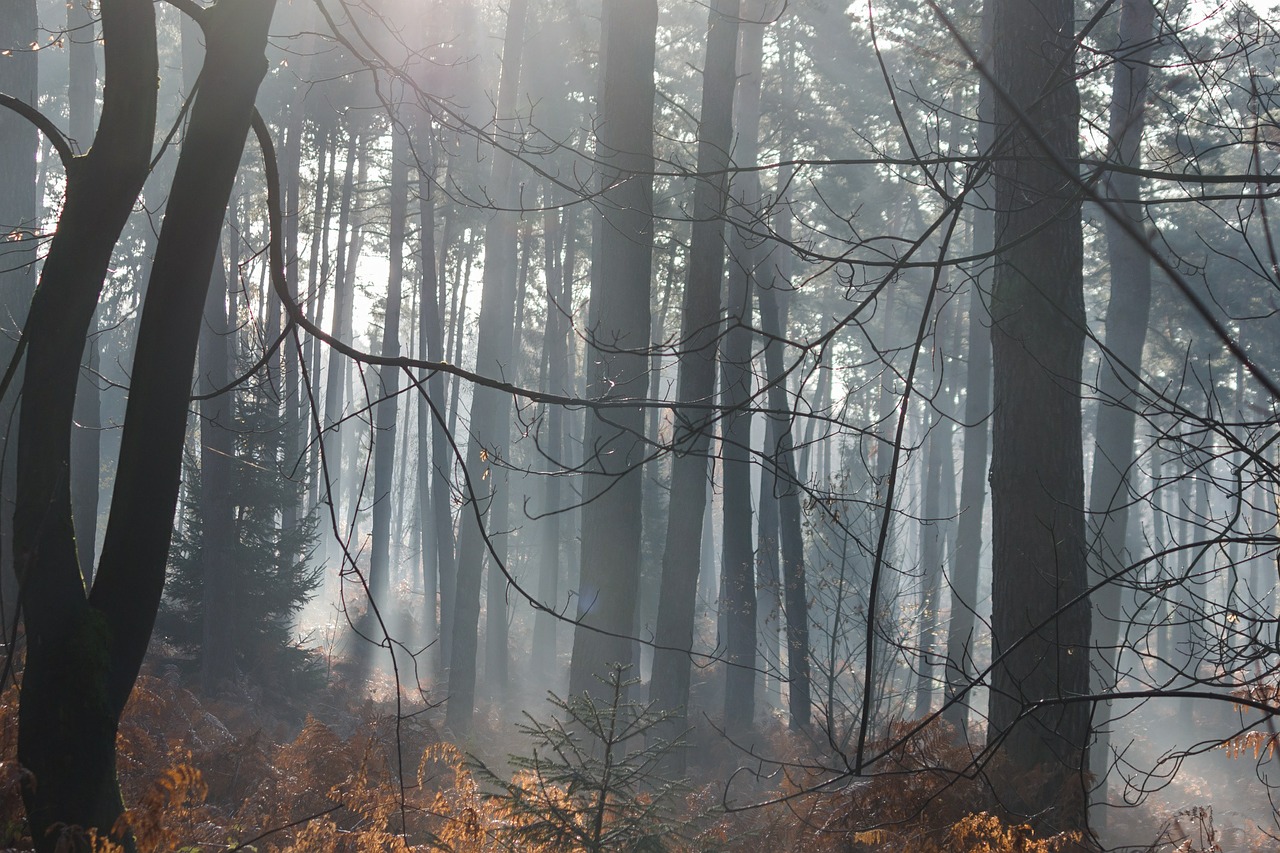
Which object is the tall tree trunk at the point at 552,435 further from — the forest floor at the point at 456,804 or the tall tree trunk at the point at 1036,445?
the tall tree trunk at the point at 1036,445

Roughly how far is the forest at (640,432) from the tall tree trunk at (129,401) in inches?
0.6

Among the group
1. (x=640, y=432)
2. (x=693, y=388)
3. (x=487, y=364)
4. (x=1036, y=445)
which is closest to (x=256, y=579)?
(x=487, y=364)

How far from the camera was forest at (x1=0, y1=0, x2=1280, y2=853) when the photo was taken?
10.2ft

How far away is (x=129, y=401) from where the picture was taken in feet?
10.7

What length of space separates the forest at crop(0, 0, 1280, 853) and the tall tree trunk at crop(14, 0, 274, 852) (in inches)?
0.6

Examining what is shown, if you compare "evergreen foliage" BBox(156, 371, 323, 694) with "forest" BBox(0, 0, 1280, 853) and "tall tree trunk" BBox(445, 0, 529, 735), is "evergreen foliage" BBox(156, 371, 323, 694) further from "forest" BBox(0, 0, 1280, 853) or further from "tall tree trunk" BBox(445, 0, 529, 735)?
"tall tree trunk" BBox(445, 0, 529, 735)

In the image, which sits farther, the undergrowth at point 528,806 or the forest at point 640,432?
the undergrowth at point 528,806

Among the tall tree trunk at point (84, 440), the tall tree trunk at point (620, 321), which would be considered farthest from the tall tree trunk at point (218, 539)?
the tall tree trunk at point (620, 321)

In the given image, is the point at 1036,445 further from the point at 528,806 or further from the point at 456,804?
the point at 456,804

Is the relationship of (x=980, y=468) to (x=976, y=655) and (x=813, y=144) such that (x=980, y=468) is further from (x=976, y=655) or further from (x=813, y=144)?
(x=976, y=655)

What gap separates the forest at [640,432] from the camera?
3.12 meters

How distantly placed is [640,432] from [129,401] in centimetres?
568

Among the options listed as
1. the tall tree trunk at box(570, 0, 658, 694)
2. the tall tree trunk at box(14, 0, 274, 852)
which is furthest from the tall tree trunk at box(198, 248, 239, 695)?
the tall tree trunk at box(14, 0, 274, 852)

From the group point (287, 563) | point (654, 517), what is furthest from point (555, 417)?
point (287, 563)
